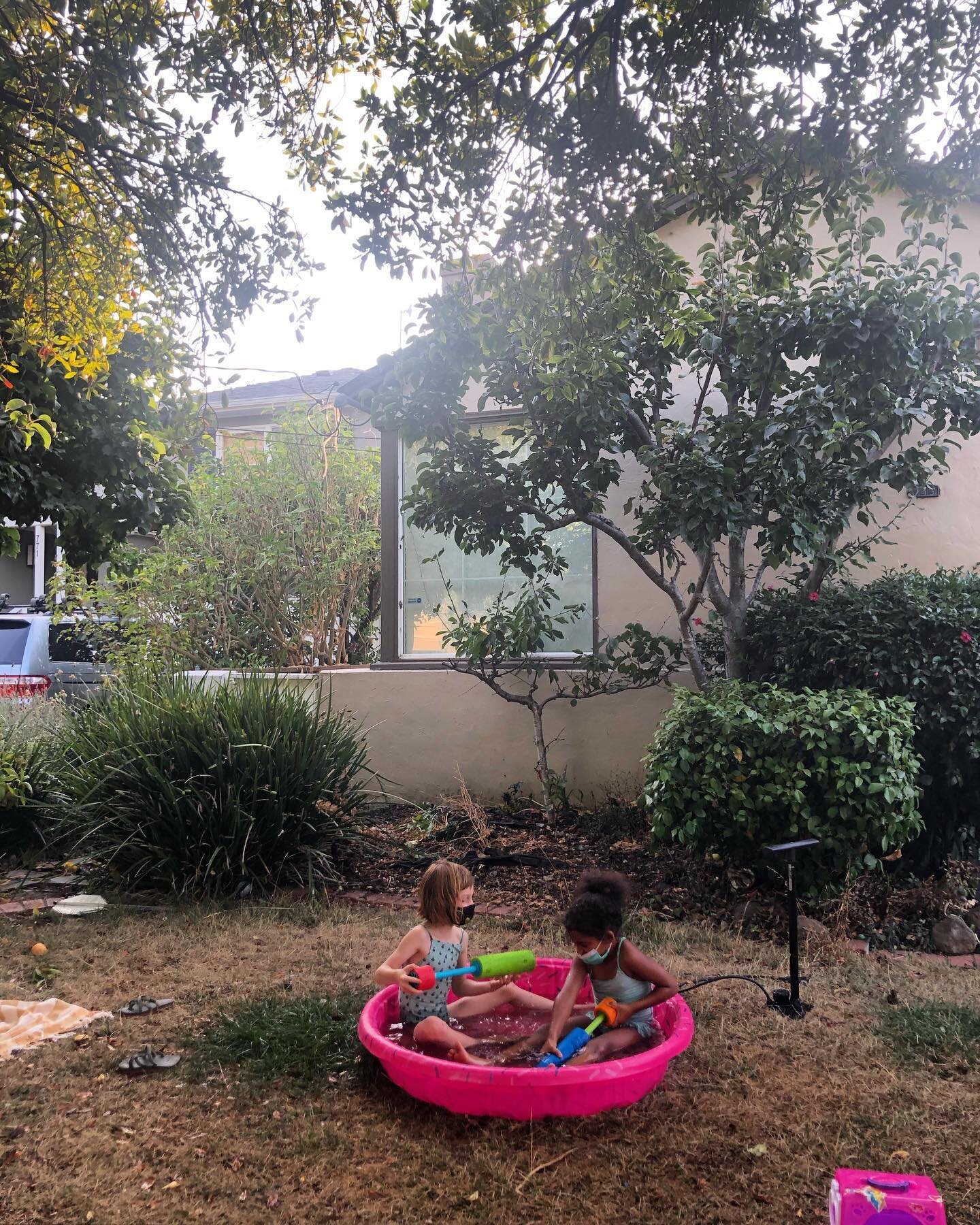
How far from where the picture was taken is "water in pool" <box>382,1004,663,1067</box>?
131 inches

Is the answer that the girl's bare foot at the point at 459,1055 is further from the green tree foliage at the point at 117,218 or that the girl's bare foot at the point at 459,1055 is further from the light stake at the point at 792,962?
the green tree foliage at the point at 117,218

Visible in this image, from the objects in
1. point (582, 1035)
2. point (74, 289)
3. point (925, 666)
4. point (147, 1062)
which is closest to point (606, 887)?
point (582, 1035)

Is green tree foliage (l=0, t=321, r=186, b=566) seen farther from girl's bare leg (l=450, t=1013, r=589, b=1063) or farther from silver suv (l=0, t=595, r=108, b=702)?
girl's bare leg (l=450, t=1013, r=589, b=1063)

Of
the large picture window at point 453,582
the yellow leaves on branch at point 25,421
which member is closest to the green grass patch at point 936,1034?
the large picture window at point 453,582

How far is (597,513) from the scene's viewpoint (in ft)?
22.1

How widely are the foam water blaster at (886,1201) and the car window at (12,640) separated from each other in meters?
9.39

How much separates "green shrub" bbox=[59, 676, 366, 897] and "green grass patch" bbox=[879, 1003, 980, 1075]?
3308mm

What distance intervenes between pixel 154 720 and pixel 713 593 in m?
3.59

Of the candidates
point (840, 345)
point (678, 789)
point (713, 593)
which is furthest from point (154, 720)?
point (840, 345)

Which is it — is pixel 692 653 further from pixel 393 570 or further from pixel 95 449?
pixel 95 449

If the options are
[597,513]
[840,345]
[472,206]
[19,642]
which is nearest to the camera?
[472,206]

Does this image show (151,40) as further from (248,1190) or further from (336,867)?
(248,1190)

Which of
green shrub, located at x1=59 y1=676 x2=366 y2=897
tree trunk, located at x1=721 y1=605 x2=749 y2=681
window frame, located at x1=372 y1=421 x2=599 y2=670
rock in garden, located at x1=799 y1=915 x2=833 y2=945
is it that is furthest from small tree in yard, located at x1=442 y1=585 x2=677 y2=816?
rock in garden, located at x1=799 y1=915 x2=833 y2=945

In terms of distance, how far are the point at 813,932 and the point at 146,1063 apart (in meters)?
2.98
